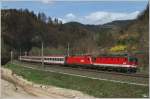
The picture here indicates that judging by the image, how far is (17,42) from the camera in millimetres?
125188

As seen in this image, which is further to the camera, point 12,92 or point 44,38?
point 44,38

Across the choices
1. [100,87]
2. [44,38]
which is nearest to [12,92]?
[100,87]

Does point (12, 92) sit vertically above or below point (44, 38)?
below

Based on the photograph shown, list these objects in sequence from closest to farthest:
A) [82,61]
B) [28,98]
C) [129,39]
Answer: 1. [28,98]
2. [82,61]
3. [129,39]

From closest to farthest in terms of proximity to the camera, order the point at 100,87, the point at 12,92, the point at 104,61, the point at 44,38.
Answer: the point at 100,87, the point at 12,92, the point at 104,61, the point at 44,38

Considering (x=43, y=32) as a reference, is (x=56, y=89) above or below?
below

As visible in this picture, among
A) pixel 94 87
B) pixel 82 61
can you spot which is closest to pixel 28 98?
pixel 94 87

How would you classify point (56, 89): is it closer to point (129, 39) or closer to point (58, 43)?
point (129, 39)

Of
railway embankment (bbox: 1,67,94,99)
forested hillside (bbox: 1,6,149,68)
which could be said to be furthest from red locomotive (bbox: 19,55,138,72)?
forested hillside (bbox: 1,6,149,68)

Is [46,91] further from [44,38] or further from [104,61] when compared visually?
[44,38]

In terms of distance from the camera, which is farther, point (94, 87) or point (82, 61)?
point (82, 61)

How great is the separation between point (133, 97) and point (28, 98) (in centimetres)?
940

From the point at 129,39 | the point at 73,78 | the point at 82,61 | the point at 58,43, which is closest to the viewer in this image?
the point at 73,78

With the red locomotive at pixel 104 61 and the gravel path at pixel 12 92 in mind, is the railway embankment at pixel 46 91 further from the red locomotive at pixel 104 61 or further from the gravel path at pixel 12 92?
the red locomotive at pixel 104 61
